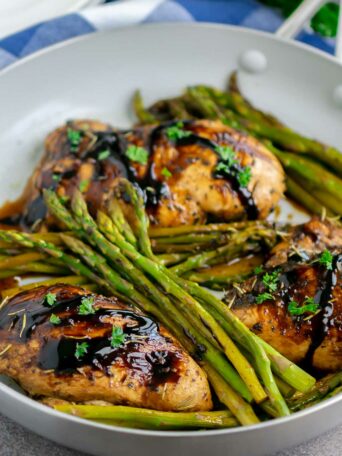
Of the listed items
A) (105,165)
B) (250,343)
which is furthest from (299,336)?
(105,165)

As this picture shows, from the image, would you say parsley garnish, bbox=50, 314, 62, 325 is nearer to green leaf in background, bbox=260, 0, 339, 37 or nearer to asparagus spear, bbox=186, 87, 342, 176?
asparagus spear, bbox=186, 87, 342, 176

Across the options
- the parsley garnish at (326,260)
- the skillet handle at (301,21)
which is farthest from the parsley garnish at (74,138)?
the skillet handle at (301,21)

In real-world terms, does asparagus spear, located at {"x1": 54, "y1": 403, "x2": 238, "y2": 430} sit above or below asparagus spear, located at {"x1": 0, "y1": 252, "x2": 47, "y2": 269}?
above

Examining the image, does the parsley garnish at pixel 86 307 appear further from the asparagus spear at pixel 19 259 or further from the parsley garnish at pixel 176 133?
the parsley garnish at pixel 176 133

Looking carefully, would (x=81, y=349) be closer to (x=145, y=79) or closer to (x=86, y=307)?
(x=86, y=307)

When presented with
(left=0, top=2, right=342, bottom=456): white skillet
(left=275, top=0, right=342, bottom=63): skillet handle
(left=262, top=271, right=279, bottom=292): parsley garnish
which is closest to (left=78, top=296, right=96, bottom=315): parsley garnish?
(left=262, top=271, right=279, bottom=292): parsley garnish
